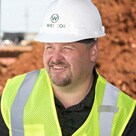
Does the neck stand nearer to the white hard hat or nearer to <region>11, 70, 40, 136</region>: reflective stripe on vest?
<region>11, 70, 40, 136</region>: reflective stripe on vest

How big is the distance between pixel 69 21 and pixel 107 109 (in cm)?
69

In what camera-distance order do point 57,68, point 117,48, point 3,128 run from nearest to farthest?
point 57,68, point 3,128, point 117,48

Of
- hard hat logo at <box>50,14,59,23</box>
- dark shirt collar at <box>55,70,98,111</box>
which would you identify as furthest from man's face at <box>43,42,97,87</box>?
hard hat logo at <box>50,14,59,23</box>

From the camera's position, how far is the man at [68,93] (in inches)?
149

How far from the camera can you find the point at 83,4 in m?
4.04

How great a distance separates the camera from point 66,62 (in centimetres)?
373

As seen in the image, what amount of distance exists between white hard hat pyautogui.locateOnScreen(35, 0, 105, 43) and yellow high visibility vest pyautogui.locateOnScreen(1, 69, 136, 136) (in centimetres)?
35

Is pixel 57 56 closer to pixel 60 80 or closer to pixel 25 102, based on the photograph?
pixel 60 80

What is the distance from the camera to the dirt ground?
7.77m

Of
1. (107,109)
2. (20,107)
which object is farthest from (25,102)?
(107,109)

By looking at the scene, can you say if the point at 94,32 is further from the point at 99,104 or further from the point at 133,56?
the point at 133,56

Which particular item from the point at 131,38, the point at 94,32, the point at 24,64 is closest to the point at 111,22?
the point at 131,38

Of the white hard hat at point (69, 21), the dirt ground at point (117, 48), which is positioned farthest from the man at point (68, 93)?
the dirt ground at point (117, 48)

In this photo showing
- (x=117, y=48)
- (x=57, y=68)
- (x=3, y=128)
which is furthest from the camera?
(x=117, y=48)
